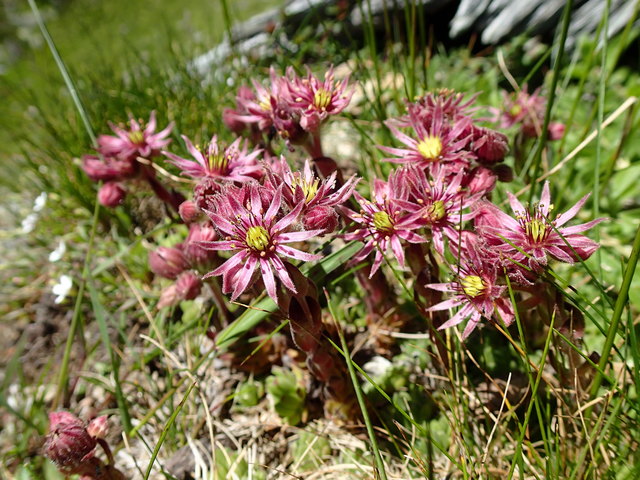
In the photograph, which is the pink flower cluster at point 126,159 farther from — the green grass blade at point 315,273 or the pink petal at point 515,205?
the pink petal at point 515,205

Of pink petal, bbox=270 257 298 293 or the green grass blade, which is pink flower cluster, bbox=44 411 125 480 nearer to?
the green grass blade

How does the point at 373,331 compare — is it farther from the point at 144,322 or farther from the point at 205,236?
the point at 144,322

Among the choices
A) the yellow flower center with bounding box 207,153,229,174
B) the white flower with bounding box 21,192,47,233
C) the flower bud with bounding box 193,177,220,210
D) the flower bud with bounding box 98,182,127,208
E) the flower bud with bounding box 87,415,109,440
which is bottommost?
the flower bud with bounding box 87,415,109,440

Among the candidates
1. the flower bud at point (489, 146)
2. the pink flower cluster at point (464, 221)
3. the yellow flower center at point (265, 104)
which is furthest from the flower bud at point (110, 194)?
the flower bud at point (489, 146)

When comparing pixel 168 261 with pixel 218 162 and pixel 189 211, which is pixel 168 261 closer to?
pixel 189 211

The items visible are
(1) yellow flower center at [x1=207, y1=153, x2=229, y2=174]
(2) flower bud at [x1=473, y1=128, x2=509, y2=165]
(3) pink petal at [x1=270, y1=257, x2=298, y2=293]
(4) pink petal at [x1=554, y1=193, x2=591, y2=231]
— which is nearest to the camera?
(3) pink petal at [x1=270, y1=257, x2=298, y2=293]

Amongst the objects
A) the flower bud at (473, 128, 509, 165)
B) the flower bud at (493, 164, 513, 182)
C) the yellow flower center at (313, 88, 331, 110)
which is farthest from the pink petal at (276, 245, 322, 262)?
the flower bud at (493, 164, 513, 182)

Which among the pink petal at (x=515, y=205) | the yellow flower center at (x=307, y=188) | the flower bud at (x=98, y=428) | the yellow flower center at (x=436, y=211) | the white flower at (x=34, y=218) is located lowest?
the flower bud at (x=98, y=428)
